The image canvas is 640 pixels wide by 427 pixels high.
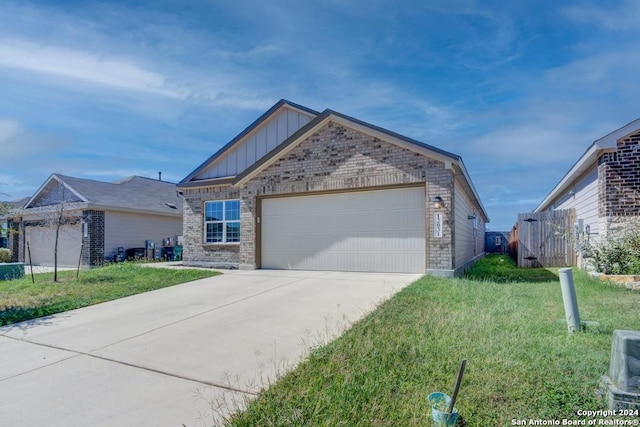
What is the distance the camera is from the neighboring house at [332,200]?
973cm

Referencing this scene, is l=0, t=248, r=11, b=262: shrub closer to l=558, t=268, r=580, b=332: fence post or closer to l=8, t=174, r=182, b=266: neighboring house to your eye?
l=8, t=174, r=182, b=266: neighboring house

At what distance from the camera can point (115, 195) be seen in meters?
19.2

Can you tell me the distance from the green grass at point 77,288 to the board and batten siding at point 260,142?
4678 mm

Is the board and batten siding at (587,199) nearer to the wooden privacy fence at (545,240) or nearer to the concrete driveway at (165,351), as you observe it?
the wooden privacy fence at (545,240)

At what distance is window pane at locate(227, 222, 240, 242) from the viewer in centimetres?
1364

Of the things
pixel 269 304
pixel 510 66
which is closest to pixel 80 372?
pixel 269 304

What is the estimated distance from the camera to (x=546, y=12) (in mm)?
8484

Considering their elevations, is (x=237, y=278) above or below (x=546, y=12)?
below

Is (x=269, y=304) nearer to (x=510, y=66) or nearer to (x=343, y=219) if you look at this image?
(x=343, y=219)

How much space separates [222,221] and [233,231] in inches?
27.9

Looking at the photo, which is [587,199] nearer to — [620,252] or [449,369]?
[620,252]

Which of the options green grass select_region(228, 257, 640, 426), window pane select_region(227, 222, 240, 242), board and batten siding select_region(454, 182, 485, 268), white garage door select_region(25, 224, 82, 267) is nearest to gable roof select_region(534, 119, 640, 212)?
board and batten siding select_region(454, 182, 485, 268)

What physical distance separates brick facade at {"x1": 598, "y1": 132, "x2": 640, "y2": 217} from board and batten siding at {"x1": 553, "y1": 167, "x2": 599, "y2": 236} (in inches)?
39.1

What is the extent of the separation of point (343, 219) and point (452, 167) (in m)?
3.52
